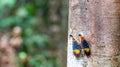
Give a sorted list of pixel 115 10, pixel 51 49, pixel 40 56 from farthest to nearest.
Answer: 1. pixel 51 49
2. pixel 40 56
3. pixel 115 10

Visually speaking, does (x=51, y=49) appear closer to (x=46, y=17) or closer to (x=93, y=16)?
(x=46, y=17)

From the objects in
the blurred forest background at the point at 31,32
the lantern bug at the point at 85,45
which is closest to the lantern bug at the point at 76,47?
the lantern bug at the point at 85,45

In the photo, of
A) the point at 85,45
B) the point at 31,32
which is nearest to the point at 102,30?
the point at 85,45

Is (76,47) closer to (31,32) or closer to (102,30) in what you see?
(102,30)

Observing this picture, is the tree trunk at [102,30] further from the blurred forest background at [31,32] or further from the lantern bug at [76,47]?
the blurred forest background at [31,32]

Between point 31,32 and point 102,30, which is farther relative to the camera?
point 31,32

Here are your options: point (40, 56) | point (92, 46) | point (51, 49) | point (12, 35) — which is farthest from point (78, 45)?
point (51, 49)

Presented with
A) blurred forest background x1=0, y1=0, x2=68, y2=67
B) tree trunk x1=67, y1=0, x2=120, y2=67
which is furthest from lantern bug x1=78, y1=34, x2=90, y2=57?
blurred forest background x1=0, y1=0, x2=68, y2=67

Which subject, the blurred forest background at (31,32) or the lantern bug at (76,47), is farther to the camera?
the blurred forest background at (31,32)
